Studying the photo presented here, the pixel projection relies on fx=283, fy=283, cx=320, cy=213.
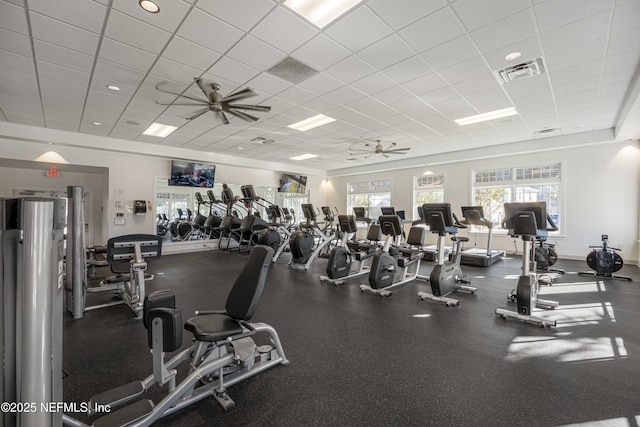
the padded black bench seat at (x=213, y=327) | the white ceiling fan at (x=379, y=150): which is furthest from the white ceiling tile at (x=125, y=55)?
the white ceiling fan at (x=379, y=150)

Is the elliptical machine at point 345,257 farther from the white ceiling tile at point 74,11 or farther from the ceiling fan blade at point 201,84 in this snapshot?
the white ceiling tile at point 74,11

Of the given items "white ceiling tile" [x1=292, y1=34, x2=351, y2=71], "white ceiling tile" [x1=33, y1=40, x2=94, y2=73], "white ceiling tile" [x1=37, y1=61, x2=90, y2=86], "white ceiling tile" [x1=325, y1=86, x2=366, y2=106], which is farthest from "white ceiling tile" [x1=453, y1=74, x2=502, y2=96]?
"white ceiling tile" [x1=37, y1=61, x2=90, y2=86]

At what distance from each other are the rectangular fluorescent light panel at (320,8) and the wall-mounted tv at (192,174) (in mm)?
7473

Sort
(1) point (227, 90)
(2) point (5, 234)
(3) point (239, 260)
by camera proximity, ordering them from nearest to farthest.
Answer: (2) point (5, 234)
(1) point (227, 90)
(3) point (239, 260)

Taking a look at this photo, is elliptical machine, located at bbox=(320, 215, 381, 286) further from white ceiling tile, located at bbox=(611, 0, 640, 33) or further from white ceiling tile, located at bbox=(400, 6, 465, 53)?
white ceiling tile, located at bbox=(611, 0, 640, 33)

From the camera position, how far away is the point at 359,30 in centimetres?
312

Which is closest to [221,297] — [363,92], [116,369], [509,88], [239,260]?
[116,369]

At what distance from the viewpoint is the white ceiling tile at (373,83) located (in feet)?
13.7

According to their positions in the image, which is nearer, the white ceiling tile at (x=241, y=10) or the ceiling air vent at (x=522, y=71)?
the white ceiling tile at (x=241, y=10)

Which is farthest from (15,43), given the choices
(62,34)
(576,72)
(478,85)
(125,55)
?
(576,72)

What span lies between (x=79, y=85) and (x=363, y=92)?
4.46 metres

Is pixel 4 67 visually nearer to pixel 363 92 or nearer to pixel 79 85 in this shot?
pixel 79 85

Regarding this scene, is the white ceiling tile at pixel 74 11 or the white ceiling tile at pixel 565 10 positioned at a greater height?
the white ceiling tile at pixel 565 10

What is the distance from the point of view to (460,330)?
3158 mm
